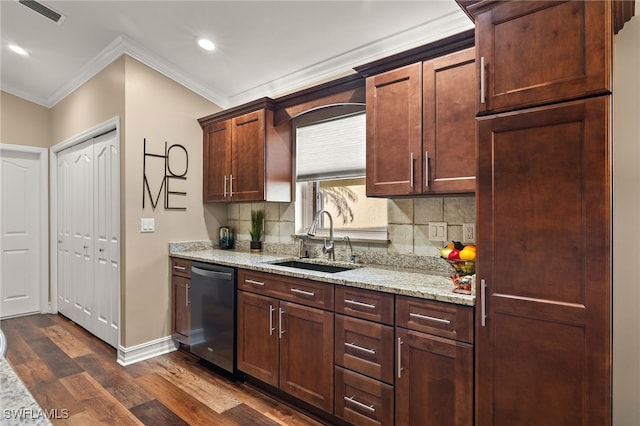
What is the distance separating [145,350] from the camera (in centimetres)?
322

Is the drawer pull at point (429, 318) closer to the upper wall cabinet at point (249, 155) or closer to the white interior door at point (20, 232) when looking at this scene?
the upper wall cabinet at point (249, 155)

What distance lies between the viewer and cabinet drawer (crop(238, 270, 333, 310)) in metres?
2.17

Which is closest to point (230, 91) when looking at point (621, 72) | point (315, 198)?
point (315, 198)

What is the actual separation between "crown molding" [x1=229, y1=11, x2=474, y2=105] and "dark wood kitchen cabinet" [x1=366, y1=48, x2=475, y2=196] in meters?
0.44

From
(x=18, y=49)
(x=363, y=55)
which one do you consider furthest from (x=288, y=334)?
(x=18, y=49)

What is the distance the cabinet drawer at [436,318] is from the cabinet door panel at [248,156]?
170cm

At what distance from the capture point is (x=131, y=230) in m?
3.16

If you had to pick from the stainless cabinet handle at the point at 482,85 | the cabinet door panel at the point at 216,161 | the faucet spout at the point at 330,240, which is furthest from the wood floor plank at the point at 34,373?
the stainless cabinet handle at the point at 482,85

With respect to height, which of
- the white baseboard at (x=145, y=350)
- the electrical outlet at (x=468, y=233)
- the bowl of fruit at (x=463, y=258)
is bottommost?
the white baseboard at (x=145, y=350)

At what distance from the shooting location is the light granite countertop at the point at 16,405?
0.59m

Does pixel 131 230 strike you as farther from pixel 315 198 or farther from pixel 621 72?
pixel 621 72

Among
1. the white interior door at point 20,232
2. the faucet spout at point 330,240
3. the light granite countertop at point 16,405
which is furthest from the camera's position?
the white interior door at point 20,232

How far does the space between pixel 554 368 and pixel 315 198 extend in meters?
2.16

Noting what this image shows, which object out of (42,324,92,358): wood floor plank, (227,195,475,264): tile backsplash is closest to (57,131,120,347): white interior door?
(42,324,92,358): wood floor plank
